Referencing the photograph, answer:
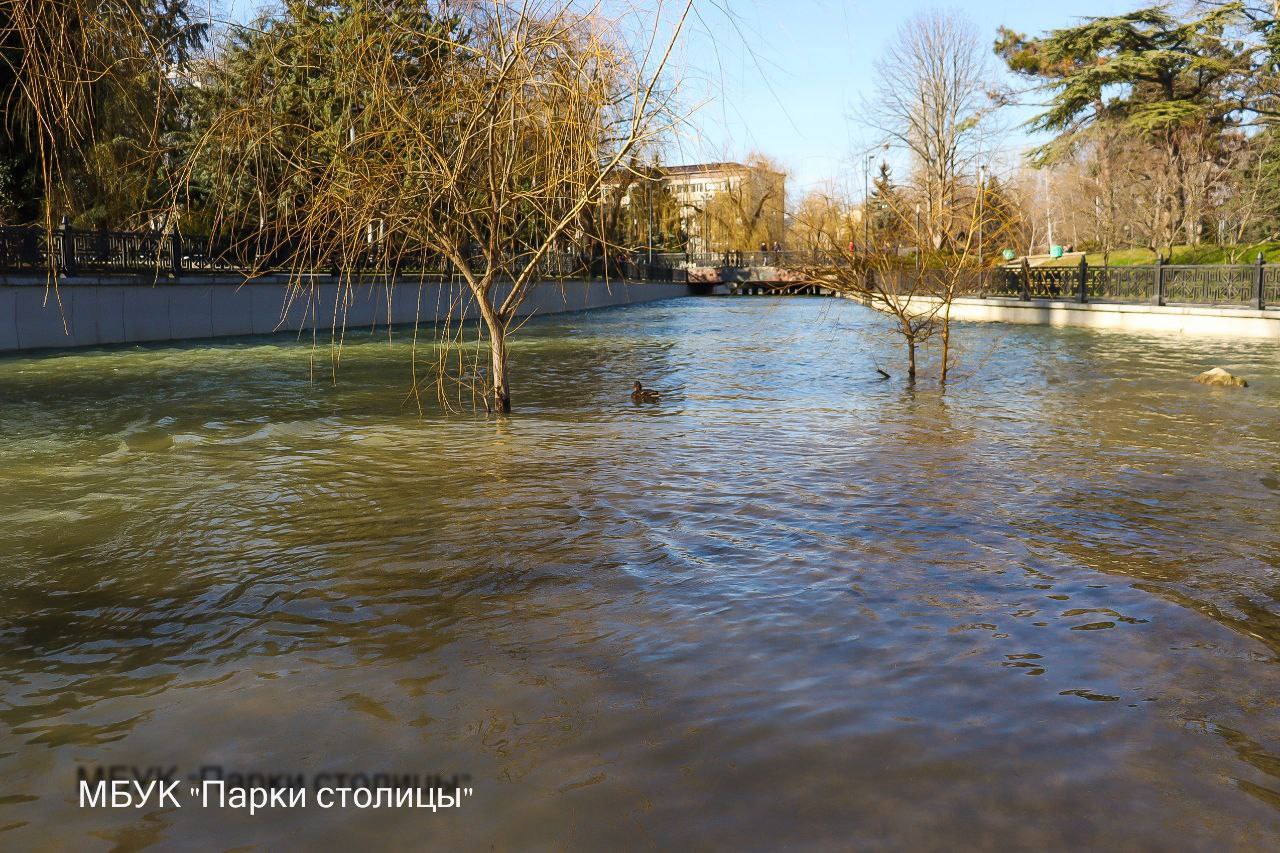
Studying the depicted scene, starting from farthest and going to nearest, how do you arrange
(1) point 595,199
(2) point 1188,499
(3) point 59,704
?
(1) point 595,199 → (2) point 1188,499 → (3) point 59,704

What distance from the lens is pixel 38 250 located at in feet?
80.9

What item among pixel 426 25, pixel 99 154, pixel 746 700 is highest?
pixel 426 25

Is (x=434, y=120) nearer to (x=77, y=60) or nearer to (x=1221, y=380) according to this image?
(x=77, y=60)

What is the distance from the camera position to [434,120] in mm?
9945

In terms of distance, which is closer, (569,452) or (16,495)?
(16,495)

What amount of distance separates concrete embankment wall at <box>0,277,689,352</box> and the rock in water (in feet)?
31.6

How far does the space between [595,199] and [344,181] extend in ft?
7.39

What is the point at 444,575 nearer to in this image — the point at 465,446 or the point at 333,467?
the point at 333,467

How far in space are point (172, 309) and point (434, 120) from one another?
2130cm

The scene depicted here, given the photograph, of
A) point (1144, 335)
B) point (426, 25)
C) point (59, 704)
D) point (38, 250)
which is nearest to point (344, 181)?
point (426, 25)

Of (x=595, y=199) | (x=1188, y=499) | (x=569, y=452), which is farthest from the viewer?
(x=569, y=452)

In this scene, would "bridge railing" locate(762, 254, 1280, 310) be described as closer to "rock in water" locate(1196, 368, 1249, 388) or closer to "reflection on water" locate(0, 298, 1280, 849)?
"rock in water" locate(1196, 368, 1249, 388)

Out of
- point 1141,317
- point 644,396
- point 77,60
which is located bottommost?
point 644,396

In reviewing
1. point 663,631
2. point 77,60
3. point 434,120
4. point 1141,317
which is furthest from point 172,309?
point 77,60
